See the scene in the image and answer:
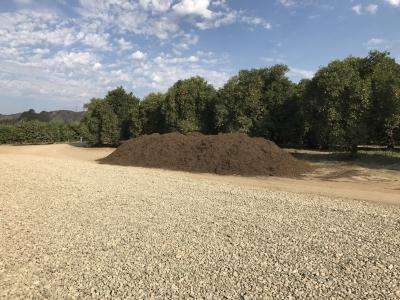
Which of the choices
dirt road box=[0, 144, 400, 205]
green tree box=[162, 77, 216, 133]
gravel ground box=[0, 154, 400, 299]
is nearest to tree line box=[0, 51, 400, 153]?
green tree box=[162, 77, 216, 133]

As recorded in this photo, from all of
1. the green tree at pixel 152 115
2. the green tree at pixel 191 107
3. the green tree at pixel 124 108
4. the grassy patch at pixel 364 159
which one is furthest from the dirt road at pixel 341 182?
the green tree at pixel 124 108

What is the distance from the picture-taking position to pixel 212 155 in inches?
728

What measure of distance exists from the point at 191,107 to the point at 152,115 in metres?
5.45

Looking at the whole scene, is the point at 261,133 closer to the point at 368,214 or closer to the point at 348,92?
the point at 348,92

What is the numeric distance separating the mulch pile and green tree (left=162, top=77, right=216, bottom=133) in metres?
7.89

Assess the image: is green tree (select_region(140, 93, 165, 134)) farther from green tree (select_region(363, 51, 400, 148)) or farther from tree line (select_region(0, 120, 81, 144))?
green tree (select_region(363, 51, 400, 148))

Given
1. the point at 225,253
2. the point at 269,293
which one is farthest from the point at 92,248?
the point at 269,293

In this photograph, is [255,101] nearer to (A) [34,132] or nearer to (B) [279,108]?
(B) [279,108]

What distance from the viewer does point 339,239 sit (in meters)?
7.55

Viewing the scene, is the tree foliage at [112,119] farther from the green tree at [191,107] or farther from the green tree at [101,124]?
the green tree at [191,107]

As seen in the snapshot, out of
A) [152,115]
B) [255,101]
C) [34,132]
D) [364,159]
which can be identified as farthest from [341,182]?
[34,132]

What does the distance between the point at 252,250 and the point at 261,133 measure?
2051cm

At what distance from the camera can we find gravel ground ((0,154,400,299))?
18.1 ft

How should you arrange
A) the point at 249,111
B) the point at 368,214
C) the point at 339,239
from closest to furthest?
the point at 339,239 → the point at 368,214 → the point at 249,111
